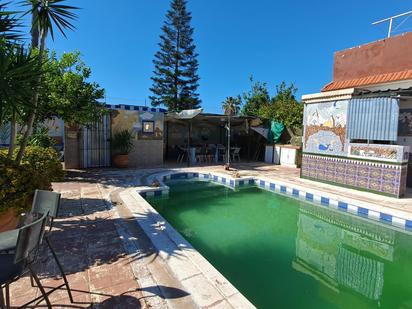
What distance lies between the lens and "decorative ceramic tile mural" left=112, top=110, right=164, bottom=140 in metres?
10.3

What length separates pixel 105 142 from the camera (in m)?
10.2

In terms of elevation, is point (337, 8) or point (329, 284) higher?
point (337, 8)

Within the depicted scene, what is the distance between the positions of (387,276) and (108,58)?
18.8 metres

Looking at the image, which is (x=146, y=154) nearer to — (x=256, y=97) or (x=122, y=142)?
(x=122, y=142)

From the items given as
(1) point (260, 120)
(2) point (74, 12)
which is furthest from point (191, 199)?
(1) point (260, 120)

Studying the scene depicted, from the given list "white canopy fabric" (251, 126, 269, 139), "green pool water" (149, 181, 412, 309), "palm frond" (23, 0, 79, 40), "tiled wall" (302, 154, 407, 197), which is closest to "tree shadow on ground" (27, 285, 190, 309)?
"green pool water" (149, 181, 412, 309)

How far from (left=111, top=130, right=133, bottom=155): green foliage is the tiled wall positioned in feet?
21.7

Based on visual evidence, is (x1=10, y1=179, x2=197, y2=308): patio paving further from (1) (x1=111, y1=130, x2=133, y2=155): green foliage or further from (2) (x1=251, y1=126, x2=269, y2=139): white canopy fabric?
(2) (x1=251, y1=126, x2=269, y2=139): white canopy fabric

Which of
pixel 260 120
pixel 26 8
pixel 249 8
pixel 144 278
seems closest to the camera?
pixel 144 278

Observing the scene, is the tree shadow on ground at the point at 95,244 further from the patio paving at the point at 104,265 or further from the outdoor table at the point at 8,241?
the outdoor table at the point at 8,241

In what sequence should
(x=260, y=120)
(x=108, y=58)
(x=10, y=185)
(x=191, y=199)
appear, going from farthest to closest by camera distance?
1. (x=108, y=58)
2. (x=260, y=120)
3. (x=191, y=199)
4. (x=10, y=185)

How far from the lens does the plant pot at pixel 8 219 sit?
2889 mm

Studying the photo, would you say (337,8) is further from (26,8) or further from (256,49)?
(26,8)

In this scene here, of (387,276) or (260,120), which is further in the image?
(260,120)
